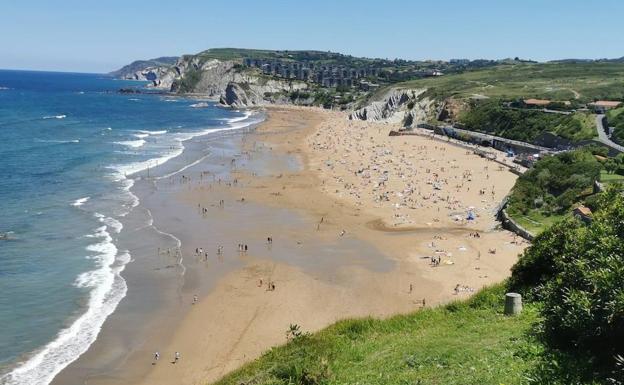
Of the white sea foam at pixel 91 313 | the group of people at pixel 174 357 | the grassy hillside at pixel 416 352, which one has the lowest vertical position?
the group of people at pixel 174 357

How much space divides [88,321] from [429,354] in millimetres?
17640

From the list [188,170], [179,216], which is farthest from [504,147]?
[179,216]

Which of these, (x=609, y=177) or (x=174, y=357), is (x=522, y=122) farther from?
(x=174, y=357)

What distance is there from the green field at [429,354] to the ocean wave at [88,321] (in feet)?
32.9

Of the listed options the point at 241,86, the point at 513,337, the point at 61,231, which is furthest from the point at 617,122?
the point at 241,86

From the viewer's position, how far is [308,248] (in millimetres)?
36156

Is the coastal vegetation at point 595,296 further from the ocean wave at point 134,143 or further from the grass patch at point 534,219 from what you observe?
the ocean wave at point 134,143

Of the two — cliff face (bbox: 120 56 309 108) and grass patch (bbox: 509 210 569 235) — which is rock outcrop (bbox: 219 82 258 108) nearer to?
cliff face (bbox: 120 56 309 108)

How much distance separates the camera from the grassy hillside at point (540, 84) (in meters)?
98.2

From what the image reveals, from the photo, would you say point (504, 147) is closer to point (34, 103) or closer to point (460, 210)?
point (460, 210)

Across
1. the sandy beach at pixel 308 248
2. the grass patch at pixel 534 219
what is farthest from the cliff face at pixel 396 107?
the grass patch at pixel 534 219

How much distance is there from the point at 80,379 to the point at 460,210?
32183mm

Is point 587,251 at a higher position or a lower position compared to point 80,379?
higher

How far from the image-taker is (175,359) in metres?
22.8
